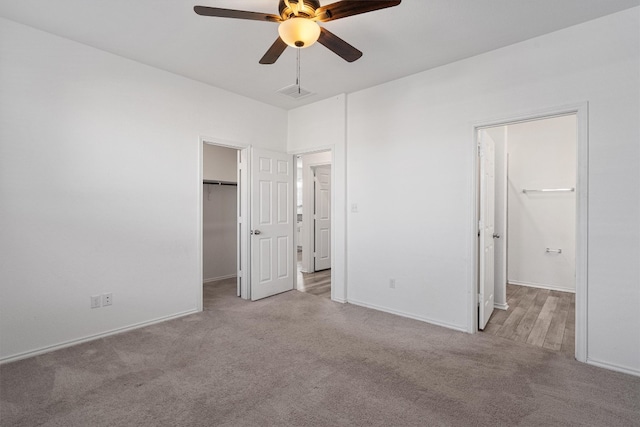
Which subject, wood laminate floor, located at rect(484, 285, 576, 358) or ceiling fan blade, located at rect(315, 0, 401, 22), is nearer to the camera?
ceiling fan blade, located at rect(315, 0, 401, 22)

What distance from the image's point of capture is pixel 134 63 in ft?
10.7

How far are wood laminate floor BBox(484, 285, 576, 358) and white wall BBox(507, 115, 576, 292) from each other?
0.45m

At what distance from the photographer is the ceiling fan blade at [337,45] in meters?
2.14

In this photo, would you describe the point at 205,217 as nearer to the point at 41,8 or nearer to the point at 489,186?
the point at 41,8

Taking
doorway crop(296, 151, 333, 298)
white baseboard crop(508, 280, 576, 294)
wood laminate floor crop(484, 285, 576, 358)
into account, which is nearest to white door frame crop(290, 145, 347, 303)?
doorway crop(296, 151, 333, 298)

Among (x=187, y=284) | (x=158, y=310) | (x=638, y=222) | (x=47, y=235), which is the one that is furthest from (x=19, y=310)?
(x=638, y=222)

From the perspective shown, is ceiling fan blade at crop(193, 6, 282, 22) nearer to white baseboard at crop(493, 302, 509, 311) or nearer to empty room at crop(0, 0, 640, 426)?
empty room at crop(0, 0, 640, 426)

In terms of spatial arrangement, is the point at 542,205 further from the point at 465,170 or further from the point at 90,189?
the point at 90,189

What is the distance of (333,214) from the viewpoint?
14.1 ft

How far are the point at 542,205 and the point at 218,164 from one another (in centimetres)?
538

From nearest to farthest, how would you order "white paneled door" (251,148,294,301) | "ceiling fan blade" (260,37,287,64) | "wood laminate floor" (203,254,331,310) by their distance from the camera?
"ceiling fan blade" (260,37,287,64) < "white paneled door" (251,148,294,301) < "wood laminate floor" (203,254,331,310)

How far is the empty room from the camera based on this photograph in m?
2.15

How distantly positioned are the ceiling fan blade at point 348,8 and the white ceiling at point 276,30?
37 cm

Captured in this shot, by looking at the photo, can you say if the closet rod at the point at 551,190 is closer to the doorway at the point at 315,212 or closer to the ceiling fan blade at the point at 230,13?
the doorway at the point at 315,212
